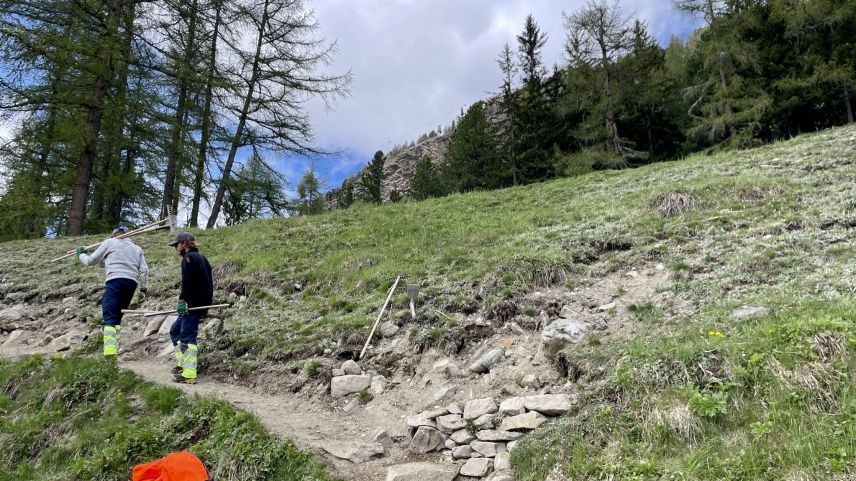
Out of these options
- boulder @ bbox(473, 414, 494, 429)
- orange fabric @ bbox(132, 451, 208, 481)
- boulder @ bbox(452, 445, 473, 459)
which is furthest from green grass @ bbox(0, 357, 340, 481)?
boulder @ bbox(473, 414, 494, 429)

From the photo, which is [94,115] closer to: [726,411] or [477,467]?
[477,467]

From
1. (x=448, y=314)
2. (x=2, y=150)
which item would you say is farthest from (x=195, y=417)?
(x=2, y=150)

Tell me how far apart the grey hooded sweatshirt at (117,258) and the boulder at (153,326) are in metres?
1.61

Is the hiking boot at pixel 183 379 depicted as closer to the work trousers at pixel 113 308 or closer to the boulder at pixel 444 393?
the work trousers at pixel 113 308

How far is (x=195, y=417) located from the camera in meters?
5.18

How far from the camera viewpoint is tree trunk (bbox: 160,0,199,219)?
17234 millimetres

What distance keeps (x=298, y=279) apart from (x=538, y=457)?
732 cm

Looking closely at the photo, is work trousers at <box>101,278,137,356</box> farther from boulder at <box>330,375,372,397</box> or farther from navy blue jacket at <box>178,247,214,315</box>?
boulder at <box>330,375,372,397</box>

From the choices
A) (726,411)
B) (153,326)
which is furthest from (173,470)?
(153,326)

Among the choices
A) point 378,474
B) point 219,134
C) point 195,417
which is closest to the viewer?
point 378,474

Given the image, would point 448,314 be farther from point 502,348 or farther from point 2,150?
point 2,150

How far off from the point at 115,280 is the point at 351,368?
14.8 ft

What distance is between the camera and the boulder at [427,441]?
14.9 ft

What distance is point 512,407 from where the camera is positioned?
4.55 metres
